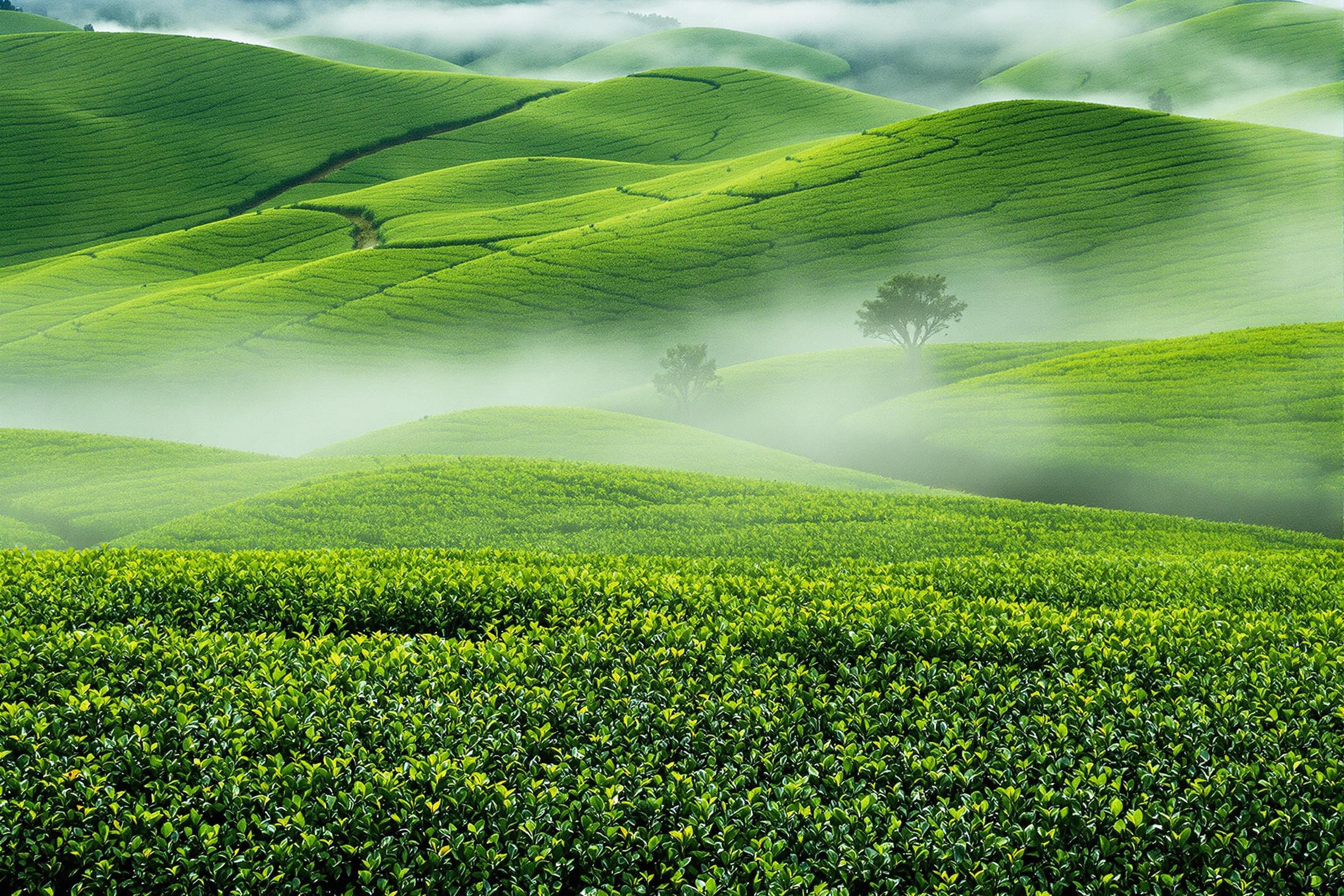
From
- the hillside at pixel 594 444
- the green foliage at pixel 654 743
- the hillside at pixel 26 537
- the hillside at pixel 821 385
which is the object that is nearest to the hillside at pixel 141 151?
the hillside at pixel 594 444

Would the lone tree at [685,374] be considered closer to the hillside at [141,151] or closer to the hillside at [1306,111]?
the hillside at [141,151]

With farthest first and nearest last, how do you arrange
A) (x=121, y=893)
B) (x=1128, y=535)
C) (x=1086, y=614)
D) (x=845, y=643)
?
(x=1128, y=535) → (x=1086, y=614) → (x=845, y=643) → (x=121, y=893)

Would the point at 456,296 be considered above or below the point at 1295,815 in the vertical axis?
above

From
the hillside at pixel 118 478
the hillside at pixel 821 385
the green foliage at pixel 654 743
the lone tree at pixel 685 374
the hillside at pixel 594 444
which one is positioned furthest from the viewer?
the lone tree at pixel 685 374

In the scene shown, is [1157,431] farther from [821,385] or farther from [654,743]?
[654,743]

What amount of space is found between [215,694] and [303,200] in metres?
170

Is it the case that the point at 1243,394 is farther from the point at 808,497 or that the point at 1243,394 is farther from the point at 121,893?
the point at 121,893

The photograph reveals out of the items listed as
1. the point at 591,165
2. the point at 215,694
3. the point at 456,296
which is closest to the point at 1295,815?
Result: the point at 215,694

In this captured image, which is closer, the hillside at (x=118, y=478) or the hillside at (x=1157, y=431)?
the hillside at (x=118, y=478)

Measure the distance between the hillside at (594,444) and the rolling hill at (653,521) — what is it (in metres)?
12.4

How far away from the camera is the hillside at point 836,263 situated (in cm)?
8469

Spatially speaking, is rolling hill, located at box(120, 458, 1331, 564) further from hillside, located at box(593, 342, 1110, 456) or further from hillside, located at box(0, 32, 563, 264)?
hillside, located at box(0, 32, 563, 264)

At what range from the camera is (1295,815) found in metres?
5.66

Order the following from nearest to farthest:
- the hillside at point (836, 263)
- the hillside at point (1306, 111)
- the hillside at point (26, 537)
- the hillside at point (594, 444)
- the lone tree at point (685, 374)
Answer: the hillside at point (26, 537) < the hillside at point (594, 444) < the lone tree at point (685, 374) < the hillside at point (836, 263) < the hillside at point (1306, 111)
